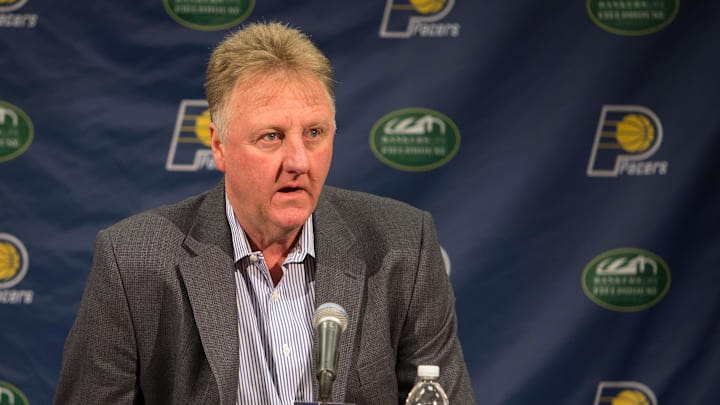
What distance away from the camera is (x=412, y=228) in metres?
2.80

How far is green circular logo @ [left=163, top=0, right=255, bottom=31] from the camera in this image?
417 centimetres

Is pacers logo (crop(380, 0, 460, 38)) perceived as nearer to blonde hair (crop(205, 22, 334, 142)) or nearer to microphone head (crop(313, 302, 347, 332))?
blonde hair (crop(205, 22, 334, 142))

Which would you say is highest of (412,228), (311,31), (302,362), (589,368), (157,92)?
(311,31)

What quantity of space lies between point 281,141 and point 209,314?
20.4 inches

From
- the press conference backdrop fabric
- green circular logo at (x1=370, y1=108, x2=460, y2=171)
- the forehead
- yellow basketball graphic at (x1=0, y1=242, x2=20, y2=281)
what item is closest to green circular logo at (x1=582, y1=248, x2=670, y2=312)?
the press conference backdrop fabric

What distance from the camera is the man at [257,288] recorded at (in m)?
2.49

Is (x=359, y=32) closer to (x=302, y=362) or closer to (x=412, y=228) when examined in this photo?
(x=412, y=228)

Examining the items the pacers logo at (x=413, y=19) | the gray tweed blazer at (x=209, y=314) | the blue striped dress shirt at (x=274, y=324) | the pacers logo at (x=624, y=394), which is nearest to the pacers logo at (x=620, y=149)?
the pacers logo at (x=413, y=19)

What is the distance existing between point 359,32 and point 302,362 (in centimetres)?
208

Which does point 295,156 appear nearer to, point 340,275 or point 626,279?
point 340,275

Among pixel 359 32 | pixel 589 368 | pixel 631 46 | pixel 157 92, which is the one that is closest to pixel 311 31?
pixel 359 32

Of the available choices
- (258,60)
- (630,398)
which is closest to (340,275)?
(258,60)

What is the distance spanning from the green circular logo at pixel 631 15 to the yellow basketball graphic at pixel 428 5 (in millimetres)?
710

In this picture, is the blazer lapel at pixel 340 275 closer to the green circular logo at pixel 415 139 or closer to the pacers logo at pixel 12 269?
the green circular logo at pixel 415 139
